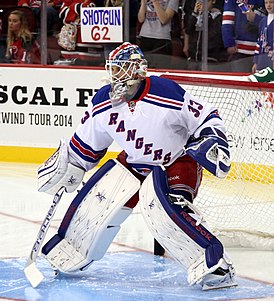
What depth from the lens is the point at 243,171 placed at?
18.0ft

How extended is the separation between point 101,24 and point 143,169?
12.8 feet

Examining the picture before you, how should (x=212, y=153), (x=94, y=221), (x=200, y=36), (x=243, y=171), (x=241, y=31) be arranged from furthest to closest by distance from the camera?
(x=200, y=36)
(x=241, y=31)
(x=243, y=171)
(x=94, y=221)
(x=212, y=153)

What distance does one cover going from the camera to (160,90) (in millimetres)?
4430

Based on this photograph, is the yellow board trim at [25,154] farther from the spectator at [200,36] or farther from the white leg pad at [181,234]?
the white leg pad at [181,234]

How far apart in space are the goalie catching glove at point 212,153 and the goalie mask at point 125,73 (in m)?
0.36

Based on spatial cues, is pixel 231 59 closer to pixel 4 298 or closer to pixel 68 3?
pixel 68 3

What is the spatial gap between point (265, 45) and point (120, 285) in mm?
3359

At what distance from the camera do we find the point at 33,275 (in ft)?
14.7

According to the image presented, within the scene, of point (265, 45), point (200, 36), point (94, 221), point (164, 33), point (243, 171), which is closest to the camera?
point (94, 221)

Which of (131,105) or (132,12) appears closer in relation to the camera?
(131,105)

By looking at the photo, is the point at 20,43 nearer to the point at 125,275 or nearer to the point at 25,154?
the point at 25,154

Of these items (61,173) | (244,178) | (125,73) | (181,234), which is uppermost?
(125,73)

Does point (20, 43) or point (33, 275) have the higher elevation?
point (20, 43)

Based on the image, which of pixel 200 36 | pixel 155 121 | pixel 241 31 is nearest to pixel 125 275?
pixel 155 121
